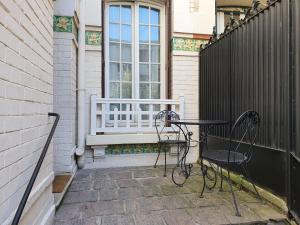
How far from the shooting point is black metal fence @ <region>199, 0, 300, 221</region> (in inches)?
95.8

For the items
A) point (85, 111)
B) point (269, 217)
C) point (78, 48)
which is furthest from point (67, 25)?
point (269, 217)

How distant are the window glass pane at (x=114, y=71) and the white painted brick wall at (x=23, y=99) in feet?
8.45

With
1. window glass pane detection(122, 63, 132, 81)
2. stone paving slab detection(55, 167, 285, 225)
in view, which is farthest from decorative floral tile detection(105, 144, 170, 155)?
window glass pane detection(122, 63, 132, 81)

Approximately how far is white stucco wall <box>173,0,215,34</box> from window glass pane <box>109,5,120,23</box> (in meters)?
1.00

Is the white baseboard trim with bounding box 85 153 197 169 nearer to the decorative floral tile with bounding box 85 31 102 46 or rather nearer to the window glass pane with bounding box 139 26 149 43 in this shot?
the decorative floral tile with bounding box 85 31 102 46

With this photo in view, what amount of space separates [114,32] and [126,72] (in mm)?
734

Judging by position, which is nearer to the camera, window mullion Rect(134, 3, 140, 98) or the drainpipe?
the drainpipe

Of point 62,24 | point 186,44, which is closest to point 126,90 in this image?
point 186,44

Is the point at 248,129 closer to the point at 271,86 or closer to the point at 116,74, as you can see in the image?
the point at 271,86

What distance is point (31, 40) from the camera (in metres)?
1.80

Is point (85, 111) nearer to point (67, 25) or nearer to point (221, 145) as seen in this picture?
point (67, 25)

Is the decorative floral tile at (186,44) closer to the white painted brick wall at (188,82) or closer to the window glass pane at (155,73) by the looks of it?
the white painted brick wall at (188,82)

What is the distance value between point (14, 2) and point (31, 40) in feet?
1.11

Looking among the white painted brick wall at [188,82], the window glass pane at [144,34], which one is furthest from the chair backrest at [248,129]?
the window glass pane at [144,34]
